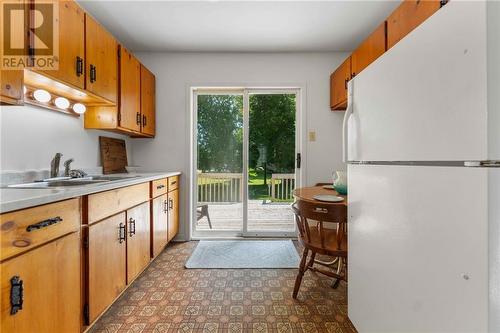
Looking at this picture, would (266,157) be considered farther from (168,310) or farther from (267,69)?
(168,310)

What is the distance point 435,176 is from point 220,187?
280 centimetres

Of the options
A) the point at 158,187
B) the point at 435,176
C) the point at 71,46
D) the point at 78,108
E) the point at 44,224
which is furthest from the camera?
the point at 158,187

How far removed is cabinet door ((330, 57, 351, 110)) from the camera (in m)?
2.63

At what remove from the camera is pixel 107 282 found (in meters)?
1.47

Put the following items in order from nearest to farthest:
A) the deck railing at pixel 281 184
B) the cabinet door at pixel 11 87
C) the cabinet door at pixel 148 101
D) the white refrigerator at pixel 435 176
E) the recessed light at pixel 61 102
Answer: the white refrigerator at pixel 435 176, the cabinet door at pixel 11 87, the recessed light at pixel 61 102, the cabinet door at pixel 148 101, the deck railing at pixel 281 184

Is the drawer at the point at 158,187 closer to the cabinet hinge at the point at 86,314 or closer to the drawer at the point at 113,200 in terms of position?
the drawer at the point at 113,200

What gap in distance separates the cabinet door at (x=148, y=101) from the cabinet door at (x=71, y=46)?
3.38 feet

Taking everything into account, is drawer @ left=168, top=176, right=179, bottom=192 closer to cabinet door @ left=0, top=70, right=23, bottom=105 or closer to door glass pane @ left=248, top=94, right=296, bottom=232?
door glass pane @ left=248, top=94, right=296, bottom=232

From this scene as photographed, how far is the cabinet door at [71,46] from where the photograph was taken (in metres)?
1.48

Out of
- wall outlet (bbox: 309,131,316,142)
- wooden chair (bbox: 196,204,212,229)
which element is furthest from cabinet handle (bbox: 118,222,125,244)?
wall outlet (bbox: 309,131,316,142)

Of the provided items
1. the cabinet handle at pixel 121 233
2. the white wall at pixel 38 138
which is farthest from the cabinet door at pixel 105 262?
the white wall at pixel 38 138

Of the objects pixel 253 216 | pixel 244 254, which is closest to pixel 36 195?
pixel 244 254

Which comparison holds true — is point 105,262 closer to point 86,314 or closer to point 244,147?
point 86,314

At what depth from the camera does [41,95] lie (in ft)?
5.52
